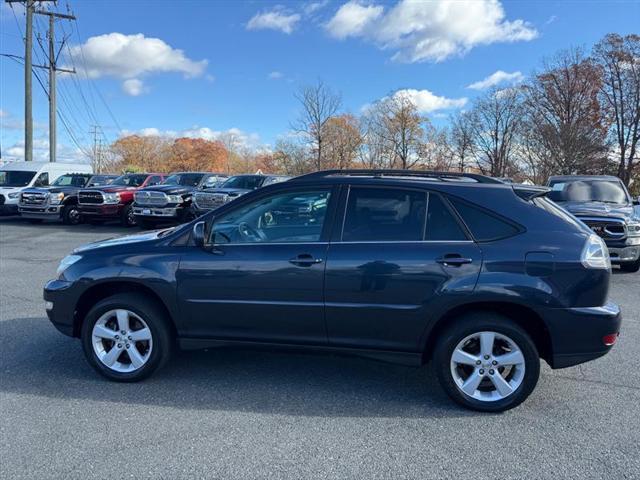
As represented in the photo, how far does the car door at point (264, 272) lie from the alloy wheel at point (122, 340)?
426 millimetres

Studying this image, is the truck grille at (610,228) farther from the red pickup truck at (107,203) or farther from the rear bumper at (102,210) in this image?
the rear bumper at (102,210)

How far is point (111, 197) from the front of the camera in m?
15.9

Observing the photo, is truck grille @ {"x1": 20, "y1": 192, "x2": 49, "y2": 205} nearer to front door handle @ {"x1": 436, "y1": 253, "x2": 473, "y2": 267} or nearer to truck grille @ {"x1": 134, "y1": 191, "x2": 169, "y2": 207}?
truck grille @ {"x1": 134, "y1": 191, "x2": 169, "y2": 207}

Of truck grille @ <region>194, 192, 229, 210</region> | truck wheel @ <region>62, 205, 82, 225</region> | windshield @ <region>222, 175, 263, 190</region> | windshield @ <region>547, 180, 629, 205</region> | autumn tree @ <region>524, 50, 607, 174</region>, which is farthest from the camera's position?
autumn tree @ <region>524, 50, 607, 174</region>

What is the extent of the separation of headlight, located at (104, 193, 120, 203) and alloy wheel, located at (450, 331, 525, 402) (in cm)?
1470

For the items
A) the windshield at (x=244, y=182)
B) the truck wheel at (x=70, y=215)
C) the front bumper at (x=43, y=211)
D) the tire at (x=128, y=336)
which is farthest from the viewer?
the truck wheel at (x=70, y=215)

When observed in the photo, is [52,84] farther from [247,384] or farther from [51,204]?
[247,384]

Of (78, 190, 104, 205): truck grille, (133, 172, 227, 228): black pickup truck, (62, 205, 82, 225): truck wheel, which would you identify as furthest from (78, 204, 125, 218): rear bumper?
(62, 205, 82, 225): truck wheel

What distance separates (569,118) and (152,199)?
39015 mm

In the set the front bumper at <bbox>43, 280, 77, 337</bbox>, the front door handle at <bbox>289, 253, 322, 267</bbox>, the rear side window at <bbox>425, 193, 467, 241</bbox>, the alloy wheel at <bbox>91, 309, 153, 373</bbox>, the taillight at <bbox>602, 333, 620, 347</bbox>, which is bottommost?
the alloy wheel at <bbox>91, 309, 153, 373</bbox>

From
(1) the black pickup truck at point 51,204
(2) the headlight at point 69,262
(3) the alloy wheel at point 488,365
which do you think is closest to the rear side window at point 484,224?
(3) the alloy wheel at point 488,365

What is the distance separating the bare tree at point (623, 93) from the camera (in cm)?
4028

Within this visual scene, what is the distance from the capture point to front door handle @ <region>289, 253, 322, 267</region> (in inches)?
144

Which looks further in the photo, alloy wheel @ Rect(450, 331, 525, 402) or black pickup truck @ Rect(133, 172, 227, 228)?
black pickup truck @ Rect(133, 172, 227, 228)
